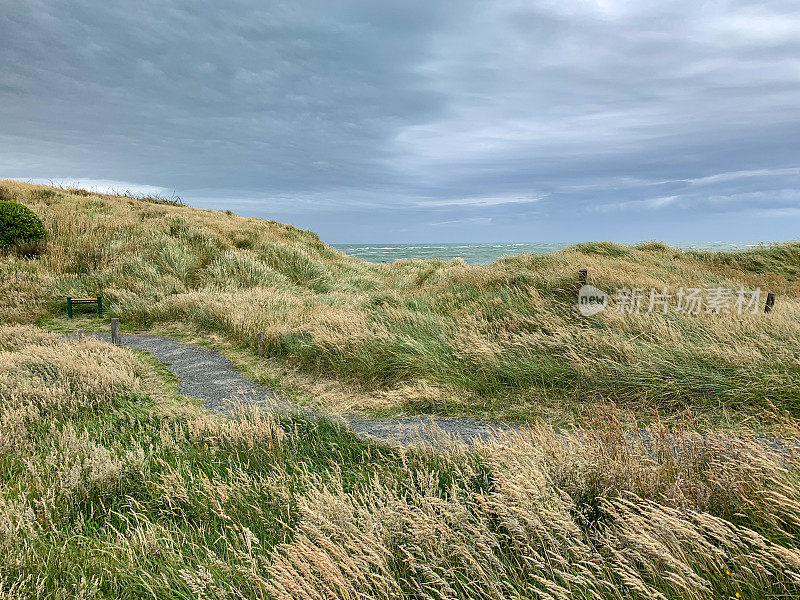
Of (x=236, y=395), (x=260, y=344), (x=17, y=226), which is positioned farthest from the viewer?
(x=17, y=226)

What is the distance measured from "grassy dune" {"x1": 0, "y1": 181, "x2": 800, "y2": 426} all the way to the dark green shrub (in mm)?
645

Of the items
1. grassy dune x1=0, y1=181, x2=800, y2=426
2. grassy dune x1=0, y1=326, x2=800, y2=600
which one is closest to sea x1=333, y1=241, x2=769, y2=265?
grassy dune x1=0, y1=181, x2=800, y2=426

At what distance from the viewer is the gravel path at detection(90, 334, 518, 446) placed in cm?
535

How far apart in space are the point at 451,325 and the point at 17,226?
16.0 m

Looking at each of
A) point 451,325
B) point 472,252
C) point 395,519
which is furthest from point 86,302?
point 472,252

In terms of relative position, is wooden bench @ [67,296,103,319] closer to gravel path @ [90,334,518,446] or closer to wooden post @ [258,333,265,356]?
gravel path @ [90,334,518,446]

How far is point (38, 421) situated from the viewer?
223 inches

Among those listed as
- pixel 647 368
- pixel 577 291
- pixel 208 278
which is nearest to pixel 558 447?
pixel 647 368

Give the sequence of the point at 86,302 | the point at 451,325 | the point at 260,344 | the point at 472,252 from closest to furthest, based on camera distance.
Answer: the point at 451,325, the point at 260,344, the point at 86,302, the point at 472,252

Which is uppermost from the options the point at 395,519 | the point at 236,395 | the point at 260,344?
the point at 395,519

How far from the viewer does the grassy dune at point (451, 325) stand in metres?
6.22

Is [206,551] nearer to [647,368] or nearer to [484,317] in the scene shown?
[647,368]

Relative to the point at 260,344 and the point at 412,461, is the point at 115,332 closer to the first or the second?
the point at 260,344

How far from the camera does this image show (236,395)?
659 centimetres
